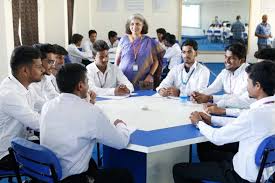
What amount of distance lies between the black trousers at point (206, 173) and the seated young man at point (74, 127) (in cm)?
46

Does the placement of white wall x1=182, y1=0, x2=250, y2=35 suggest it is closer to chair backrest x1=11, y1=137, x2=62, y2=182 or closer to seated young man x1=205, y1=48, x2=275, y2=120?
seated young man x1=205, y1=48, x2=275, y2=120

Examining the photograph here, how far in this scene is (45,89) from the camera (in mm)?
3188

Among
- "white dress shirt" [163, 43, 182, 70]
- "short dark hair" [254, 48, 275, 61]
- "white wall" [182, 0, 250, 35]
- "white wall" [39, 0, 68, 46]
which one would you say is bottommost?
"white dress shirt" [163, 43, 182, 70]

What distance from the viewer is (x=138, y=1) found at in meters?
10.8

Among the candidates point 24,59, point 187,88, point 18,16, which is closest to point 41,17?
point 18,16

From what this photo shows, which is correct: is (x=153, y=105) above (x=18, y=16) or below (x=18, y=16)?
A: below

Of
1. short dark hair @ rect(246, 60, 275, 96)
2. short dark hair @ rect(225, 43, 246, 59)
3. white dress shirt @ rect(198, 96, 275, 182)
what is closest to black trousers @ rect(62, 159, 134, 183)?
white dress shirt @ rect(198, 96, 275, 182)

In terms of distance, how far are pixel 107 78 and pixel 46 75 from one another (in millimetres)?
762

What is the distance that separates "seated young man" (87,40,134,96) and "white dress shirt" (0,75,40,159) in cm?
121

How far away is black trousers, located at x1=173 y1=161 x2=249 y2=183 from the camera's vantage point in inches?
82.9

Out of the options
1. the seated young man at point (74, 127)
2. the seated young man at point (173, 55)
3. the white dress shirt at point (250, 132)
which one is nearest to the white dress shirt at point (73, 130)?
the seated young man at point (74, 127)

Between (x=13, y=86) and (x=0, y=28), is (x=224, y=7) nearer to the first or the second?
(x=0, y=28)

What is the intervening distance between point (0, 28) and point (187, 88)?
2618mm

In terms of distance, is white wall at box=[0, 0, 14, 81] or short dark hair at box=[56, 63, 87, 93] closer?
short dark hair at box=[56, 63, 87, 93]
